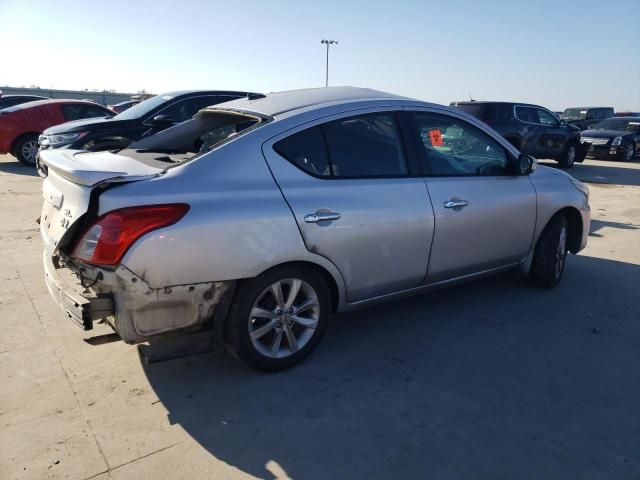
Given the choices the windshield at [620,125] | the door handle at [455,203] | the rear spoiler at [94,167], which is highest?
the rear spoiler at [94,167]

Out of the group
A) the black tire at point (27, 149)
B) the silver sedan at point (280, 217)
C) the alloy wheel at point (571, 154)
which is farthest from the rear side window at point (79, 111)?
the alloy wheel at point (571, 154)

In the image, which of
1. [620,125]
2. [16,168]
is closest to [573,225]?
[16,168]

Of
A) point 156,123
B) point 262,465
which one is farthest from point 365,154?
point 156,123

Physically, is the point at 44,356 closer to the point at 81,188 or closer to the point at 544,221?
the point at 81,188

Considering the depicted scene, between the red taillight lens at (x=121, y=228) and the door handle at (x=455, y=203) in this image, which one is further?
the door handle at (x=455, y=203)

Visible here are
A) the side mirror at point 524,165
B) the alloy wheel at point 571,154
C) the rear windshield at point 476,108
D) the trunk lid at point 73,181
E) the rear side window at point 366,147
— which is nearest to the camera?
the trunk lid at point 73,181

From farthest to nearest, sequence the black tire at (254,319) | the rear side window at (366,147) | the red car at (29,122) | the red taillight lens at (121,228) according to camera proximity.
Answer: the red car at (29,122), the rear side window at (366,147), the black tire at (254,319), the red taillight lens at (121,228)

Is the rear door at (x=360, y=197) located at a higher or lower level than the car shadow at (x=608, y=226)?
higher

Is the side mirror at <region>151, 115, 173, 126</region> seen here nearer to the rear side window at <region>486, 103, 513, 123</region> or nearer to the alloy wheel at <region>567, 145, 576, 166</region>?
the rear side window at <region>486, 103, 513, 123</region>

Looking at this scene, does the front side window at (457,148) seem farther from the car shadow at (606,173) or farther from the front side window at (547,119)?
the front side window at (547,119)

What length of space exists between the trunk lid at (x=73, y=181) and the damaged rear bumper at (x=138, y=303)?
0.26 metres

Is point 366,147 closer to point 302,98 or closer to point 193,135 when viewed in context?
point 302,98

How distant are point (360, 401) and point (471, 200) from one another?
1.79 metres

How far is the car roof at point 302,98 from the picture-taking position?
139 inches
